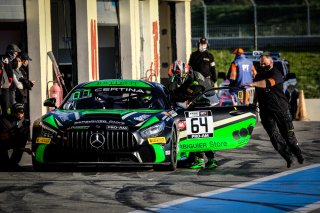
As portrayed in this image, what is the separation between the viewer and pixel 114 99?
1753 centimetres

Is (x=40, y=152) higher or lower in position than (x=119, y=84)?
lower

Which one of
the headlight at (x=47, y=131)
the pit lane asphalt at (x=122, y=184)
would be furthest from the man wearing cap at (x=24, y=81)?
the headlight at (x=47, y=131)

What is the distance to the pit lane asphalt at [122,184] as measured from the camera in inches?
514

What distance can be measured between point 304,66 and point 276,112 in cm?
2991

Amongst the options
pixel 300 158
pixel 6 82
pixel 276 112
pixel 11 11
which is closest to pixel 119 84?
pixel 276 112

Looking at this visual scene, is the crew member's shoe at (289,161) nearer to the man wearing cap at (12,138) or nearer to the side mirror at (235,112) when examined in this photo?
the side mirror at (235,112)

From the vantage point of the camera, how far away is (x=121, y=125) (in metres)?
16.2

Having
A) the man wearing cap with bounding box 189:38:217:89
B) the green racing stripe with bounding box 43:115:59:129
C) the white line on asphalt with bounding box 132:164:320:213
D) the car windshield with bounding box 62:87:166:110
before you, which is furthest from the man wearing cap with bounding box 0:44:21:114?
the white line on asphalt with bounding box 132:164:320:213

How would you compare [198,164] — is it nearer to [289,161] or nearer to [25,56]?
[289,161]

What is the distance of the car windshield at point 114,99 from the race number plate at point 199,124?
416 millimetres

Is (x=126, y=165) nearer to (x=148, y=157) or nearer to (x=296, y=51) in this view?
(x=148, y=157)

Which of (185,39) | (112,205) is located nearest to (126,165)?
(112,205)

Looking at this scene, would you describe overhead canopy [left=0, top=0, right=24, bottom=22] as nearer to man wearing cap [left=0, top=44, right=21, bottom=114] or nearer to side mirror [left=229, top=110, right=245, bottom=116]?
man wearing cap [left=0, top=44, right=21, bottom=114]

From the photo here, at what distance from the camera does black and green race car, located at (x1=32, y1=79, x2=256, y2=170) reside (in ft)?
53.0
